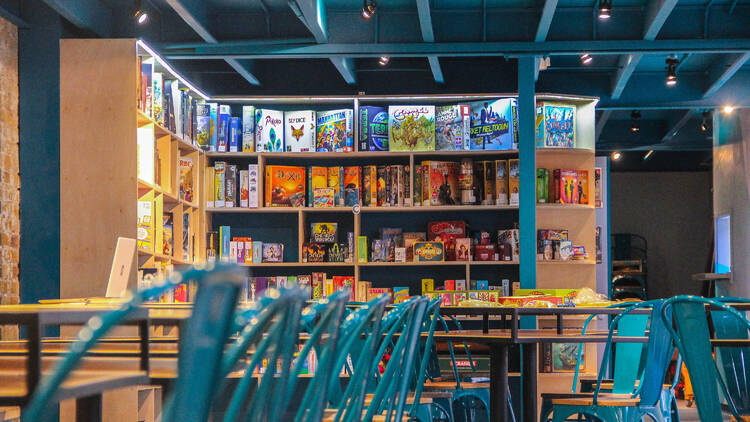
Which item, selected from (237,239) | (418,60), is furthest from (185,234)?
(418,60)

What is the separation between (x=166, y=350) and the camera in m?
2.18

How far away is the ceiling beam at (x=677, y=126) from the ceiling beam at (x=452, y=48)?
3766 millimetres

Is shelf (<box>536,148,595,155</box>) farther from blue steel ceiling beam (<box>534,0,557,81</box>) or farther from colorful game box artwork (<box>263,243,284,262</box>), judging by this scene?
colorful game box artwork (<box>263,243,284,262</box>)

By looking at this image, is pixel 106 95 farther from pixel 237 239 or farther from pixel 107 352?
pixel 107 352

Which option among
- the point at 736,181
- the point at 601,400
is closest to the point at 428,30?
the point at 601,400

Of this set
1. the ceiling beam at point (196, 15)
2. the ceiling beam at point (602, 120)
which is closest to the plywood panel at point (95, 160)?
the ceiling beam at point (196, 15)

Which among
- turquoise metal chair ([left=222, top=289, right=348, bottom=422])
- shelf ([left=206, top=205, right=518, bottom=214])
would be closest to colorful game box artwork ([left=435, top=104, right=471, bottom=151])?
shelf ([left=206, top=205, right=518, bottom=214])

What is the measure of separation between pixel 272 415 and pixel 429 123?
680cm

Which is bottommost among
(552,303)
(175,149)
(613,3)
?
(552,303)

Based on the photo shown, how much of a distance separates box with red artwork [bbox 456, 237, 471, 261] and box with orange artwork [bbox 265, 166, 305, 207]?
4.38 ft

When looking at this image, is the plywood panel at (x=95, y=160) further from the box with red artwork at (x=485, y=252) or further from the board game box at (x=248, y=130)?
the box with red artwork at (x=485, y=252)

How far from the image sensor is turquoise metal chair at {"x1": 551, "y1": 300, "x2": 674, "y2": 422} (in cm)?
335

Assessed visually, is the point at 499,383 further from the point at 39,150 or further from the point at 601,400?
the point at 39,150

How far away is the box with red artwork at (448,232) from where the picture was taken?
7785mm
